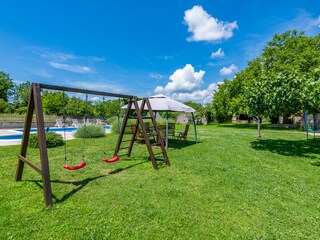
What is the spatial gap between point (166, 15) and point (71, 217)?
14023 millimetres

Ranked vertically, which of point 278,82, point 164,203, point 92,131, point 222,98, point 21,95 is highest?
point 21,95

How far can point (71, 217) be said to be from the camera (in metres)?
2.49

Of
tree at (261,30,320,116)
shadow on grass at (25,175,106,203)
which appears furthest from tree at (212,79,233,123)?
shadow on grass at (25,175,106,203)

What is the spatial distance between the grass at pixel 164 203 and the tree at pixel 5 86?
153ft

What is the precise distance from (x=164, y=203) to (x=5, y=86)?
51.7 meters

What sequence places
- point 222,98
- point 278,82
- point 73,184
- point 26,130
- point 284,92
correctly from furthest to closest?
1. point 222,98
2. point 278,82
3. point 284,92
4. point 73,184
5. point 26,130

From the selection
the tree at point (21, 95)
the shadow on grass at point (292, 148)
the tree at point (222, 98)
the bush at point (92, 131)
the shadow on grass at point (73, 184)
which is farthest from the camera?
the tree at point (21, 95)

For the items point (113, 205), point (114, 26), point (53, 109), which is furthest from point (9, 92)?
point (113, 205)

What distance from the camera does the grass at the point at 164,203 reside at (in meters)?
2.23

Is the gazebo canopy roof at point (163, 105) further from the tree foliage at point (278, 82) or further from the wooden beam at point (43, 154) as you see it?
the wooden beam at point (43, 154)

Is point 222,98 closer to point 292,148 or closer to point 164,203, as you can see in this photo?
point 292,148

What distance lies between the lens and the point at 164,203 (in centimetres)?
289

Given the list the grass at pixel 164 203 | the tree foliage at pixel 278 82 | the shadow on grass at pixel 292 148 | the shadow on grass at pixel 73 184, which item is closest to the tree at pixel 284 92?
the tree foliage at pixel 278 82

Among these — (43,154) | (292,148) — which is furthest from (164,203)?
(292,148)
